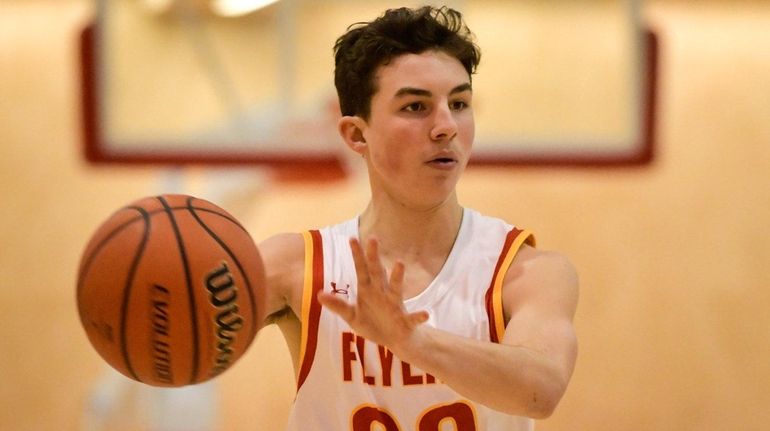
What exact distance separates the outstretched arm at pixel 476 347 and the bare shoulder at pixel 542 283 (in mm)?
48

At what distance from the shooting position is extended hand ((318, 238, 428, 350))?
82.0 inches

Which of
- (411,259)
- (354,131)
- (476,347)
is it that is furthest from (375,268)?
(354,131)

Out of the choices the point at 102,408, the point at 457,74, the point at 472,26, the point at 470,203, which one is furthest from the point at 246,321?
the point at 470,203

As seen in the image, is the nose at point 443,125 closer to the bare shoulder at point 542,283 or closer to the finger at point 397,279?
the bare shoulder at point 542,283

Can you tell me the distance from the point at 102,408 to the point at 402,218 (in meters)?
2.95

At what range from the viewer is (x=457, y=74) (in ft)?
8.52

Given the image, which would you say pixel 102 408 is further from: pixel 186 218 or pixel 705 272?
pixel 705 272

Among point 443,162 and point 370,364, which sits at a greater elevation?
point 443,162

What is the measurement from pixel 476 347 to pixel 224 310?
55 centimetres

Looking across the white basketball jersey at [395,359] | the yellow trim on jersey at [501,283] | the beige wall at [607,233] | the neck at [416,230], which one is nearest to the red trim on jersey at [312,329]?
the white basketball jersey at [395,359]

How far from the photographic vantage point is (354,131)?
2.76m

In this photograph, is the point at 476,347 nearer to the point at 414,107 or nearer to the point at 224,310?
the point at 224,310

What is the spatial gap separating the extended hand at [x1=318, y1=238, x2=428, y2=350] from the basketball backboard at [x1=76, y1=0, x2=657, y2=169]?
78.0 inches

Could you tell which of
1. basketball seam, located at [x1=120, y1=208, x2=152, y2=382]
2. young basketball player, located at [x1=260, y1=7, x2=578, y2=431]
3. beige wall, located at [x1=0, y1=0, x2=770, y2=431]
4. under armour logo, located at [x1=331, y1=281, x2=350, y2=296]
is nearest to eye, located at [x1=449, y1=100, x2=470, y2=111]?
young basketball player, located at [x1=260, y1=7, x2=578, y2=431]
